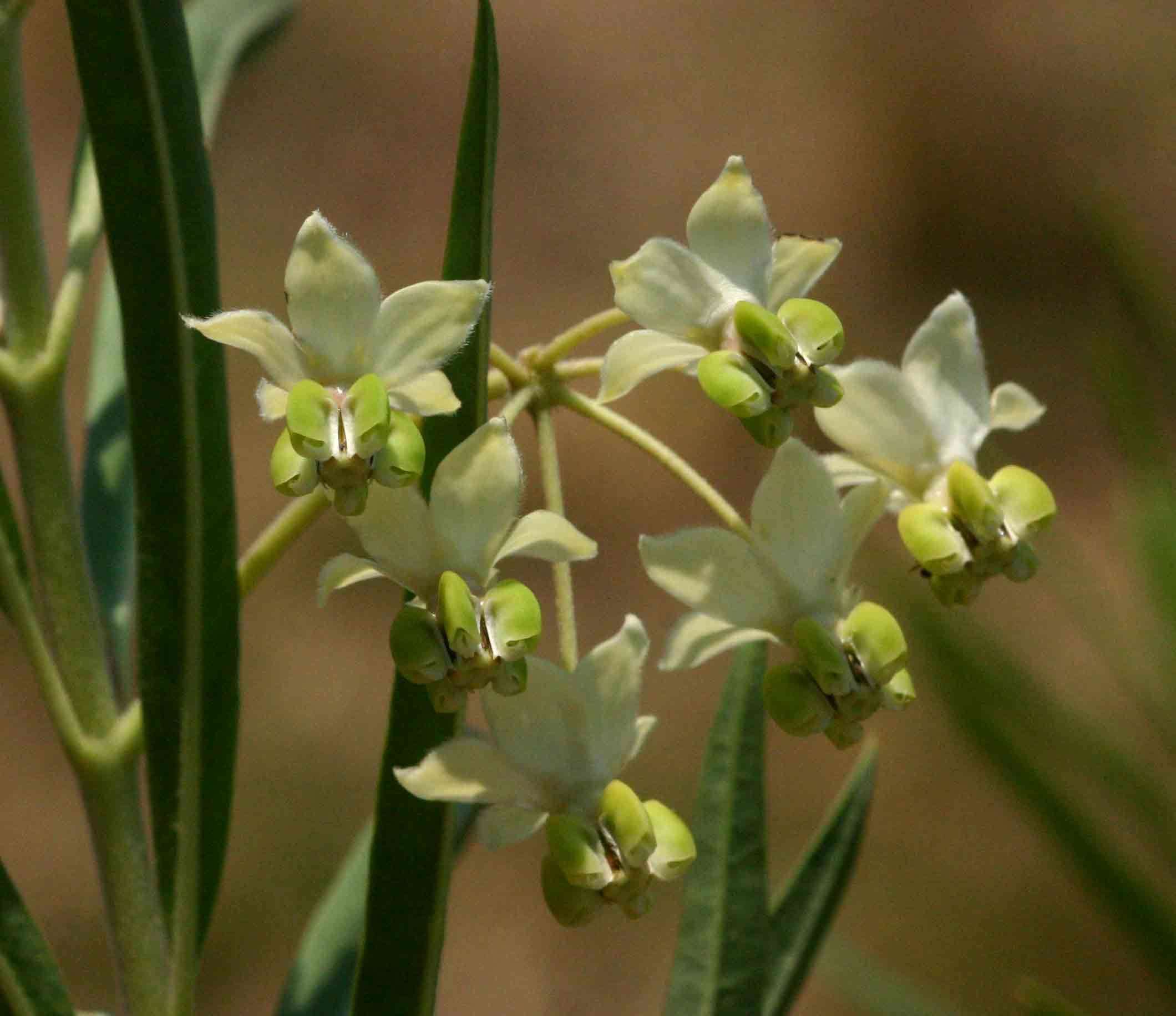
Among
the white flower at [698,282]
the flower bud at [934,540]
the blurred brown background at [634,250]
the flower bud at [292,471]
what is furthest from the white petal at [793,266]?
the blurred brown background at [634,250]

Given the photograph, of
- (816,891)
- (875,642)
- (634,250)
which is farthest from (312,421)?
(634,250)

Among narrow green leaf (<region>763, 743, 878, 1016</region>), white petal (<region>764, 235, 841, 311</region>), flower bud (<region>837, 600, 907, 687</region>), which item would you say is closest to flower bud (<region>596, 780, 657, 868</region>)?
flower bud (<region>837, 600, 907, 687</region>)

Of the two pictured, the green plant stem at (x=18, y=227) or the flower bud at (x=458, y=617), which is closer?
the flower bud at (x=458, y=617)

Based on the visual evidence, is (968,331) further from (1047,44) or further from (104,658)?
(1047,44)

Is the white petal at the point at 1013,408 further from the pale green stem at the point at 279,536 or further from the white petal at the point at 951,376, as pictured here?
the pale green stem at the point at 279,536

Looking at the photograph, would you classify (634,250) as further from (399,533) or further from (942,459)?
(399,533)

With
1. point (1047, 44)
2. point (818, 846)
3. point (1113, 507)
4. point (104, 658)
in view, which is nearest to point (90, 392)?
point (104, 658)
